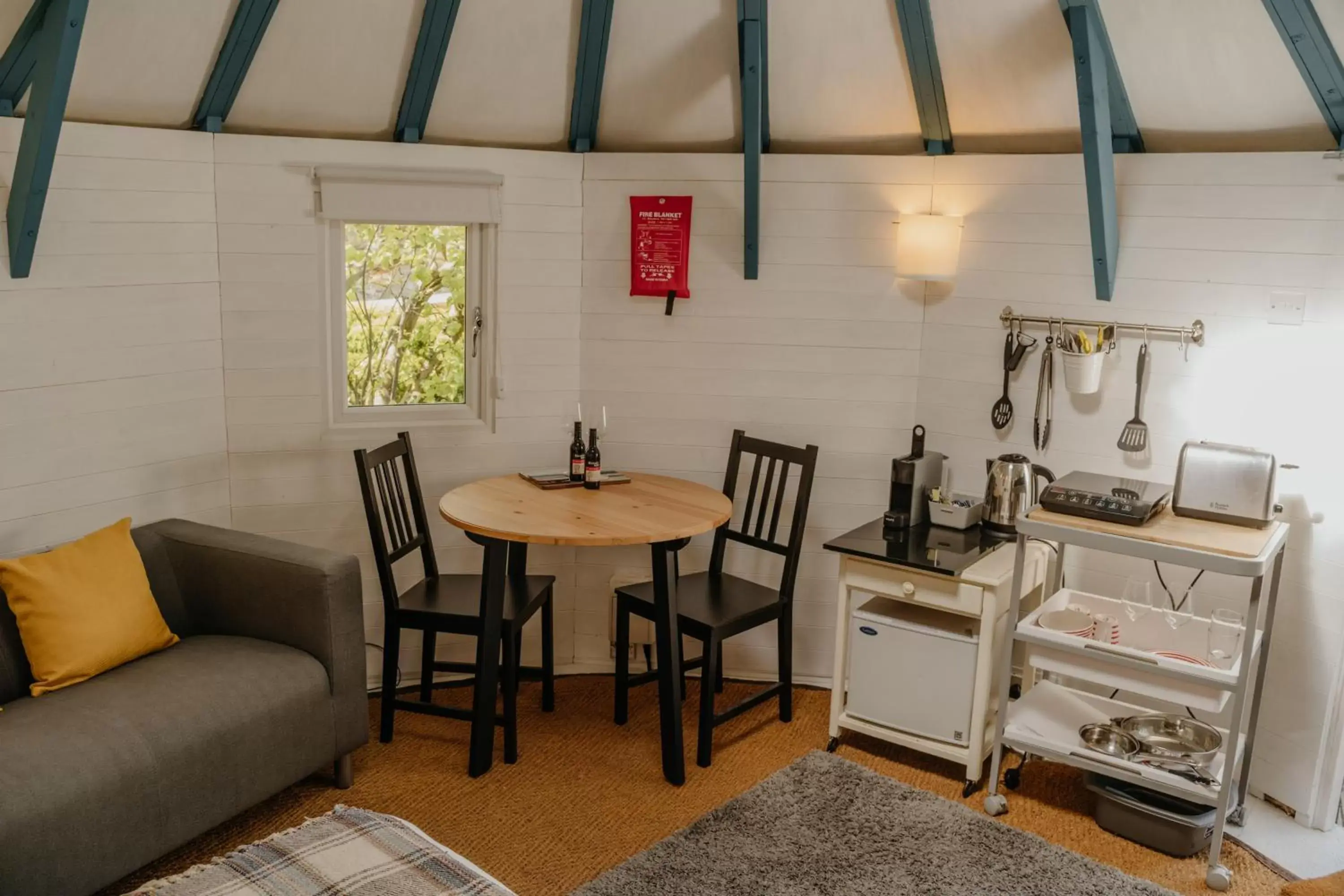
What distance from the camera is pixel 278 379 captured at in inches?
151

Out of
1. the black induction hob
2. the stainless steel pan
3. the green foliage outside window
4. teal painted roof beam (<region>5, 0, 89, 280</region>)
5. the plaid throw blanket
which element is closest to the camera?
the plaid throw blanket

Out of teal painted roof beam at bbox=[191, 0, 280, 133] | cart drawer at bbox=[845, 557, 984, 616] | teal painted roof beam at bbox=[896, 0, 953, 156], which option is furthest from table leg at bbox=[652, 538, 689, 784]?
teal painted roof beam at bbox=[191, 0, 280, 133]

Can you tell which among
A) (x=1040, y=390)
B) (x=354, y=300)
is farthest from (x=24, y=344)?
(x=1040, y=390)

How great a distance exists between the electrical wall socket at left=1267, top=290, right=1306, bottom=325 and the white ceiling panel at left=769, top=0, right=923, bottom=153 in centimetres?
128

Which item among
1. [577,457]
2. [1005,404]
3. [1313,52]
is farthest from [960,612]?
[1313,52]

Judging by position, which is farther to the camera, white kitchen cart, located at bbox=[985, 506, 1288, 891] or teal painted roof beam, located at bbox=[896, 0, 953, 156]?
teal painted roof beam, located at bbox=[896, 0, 953, 156]

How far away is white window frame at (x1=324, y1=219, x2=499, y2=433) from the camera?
12.9 ft

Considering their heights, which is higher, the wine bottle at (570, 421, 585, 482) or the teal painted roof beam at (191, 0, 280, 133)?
the teal painted roof beam at (191, 0, 280, 133)

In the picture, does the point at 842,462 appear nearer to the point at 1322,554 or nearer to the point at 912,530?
the point at 912,530

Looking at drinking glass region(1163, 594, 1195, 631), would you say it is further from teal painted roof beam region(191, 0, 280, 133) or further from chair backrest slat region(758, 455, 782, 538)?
teal painted roof beam region(191, 0, 280, 133)

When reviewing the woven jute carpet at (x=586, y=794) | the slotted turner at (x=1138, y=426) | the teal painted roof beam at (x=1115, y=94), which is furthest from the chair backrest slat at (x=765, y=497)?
the teal painted roof beam at (x=1115, y=94)

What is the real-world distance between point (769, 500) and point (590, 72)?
1.65 metres

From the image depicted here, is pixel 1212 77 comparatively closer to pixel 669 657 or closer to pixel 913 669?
pixel 913 669

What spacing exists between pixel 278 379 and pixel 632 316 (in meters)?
1.28
